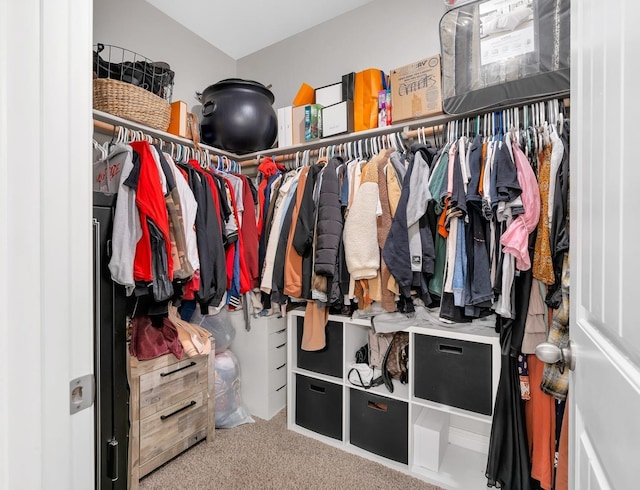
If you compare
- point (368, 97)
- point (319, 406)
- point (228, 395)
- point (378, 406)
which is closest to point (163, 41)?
point (368, 97)

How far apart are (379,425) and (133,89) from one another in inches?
88.9

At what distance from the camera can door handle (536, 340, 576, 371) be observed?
69cm

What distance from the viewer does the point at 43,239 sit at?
1.73ft

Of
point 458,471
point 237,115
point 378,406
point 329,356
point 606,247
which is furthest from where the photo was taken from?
point 237,115

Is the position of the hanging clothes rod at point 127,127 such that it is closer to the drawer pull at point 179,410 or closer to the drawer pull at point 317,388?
the drawer pull at point 179,410

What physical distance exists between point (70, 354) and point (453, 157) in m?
1.62

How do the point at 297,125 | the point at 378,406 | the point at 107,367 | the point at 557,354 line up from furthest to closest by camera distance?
the point at 297,125, the point at 378,406, the point at 107,367, the point at 557,354

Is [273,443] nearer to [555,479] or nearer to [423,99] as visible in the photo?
[555,479]

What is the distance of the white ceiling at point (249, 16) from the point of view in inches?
92.0

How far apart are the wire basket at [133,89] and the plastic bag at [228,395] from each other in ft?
5.01

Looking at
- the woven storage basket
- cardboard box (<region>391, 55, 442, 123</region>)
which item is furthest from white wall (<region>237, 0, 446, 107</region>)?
the woven storage basket

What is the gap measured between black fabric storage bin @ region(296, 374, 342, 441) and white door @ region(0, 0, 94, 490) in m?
1.60

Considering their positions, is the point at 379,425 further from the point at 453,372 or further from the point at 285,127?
the point at 285,127

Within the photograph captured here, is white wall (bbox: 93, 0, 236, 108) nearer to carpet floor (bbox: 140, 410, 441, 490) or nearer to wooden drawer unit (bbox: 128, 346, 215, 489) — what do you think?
wooden drawer unit (bbox: 128, 346, 215, 489)
